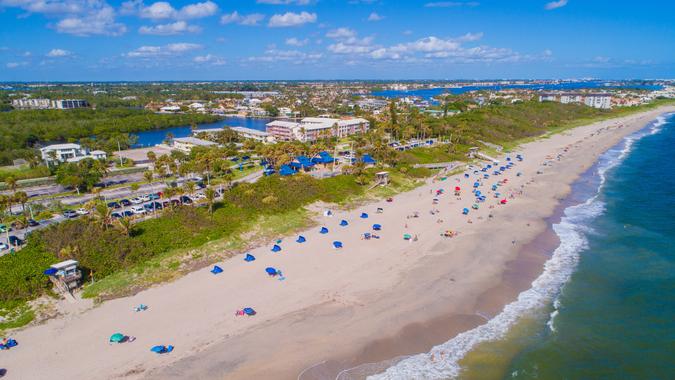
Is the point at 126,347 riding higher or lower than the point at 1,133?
lower

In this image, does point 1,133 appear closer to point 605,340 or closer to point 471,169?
point 471,169

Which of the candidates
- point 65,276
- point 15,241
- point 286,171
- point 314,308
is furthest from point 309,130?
point 314,308

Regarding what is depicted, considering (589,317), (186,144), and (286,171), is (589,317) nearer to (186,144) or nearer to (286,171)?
(286,171)

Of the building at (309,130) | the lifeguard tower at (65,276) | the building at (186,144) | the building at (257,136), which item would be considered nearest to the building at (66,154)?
the building at (186,144)

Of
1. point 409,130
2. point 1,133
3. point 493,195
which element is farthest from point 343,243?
point 1,133

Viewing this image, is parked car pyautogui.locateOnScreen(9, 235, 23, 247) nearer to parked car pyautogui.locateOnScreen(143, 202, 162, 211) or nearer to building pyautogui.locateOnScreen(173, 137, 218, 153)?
parked car pyautogui.locateOnScreen(143, 202, 162, 211)

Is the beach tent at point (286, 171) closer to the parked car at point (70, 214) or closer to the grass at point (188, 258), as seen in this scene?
the grass at point (188, 258)
